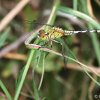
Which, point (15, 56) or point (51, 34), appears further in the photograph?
point (15, 56)

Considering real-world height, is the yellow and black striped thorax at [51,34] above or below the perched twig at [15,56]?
above

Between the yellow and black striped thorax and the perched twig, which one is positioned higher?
the yellow and black striped thorax

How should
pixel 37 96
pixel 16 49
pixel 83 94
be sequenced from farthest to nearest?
pixel 16 49, pixel 83 94, pixel 37 96

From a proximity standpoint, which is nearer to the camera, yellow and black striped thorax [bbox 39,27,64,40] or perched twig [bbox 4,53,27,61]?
yellow and black striped thorax [bbox 39,27,64,40]

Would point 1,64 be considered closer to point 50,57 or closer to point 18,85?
point 50,57

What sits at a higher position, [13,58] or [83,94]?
[13,58]

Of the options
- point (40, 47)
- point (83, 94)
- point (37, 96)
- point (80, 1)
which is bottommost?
point (83, 94)

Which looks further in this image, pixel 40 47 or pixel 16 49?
pixel 16 49

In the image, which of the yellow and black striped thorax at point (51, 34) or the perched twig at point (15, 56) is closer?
the yellow and black striped thorax at point (51, 34)

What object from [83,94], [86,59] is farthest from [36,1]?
[83,94]

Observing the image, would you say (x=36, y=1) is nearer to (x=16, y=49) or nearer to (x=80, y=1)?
(x=16, y=49)

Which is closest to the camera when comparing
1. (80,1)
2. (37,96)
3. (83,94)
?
(37,96)
